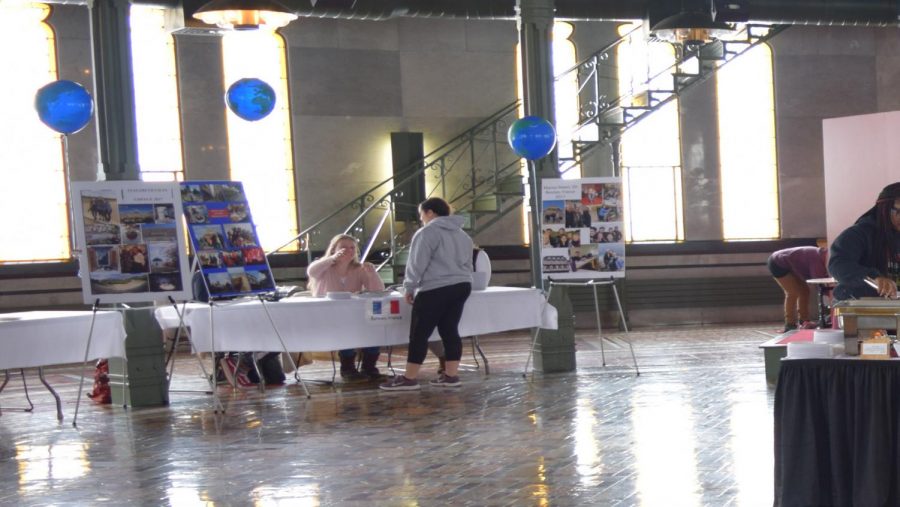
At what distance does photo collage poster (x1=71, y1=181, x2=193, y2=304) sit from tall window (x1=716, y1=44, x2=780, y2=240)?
9696 millimetres

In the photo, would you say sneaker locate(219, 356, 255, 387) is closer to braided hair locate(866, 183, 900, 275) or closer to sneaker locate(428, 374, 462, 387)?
sneaker locate(428, 374, 462, 387)

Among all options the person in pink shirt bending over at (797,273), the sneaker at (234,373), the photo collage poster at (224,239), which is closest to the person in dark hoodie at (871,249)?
the photo collage poster at (224,239)

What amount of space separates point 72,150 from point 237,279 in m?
5.65

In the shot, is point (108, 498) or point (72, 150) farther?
point (72, 150)

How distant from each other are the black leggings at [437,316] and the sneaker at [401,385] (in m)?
0.22

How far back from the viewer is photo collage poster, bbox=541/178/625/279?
9281mm

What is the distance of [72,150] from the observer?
43.1 feet

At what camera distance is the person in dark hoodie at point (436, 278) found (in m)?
8.55

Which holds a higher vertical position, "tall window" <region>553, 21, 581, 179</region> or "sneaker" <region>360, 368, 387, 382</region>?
"tall window" <region>553, 21, 581, 179</region>

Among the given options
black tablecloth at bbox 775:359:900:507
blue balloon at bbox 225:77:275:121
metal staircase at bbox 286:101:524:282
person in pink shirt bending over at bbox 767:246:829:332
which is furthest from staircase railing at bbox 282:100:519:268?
black tablecloth at bbox 775:359:900:507

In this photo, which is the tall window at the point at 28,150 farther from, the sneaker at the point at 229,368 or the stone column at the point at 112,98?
the stone column at the point at 112,98

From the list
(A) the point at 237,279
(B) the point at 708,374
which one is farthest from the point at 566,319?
(A) the point at 237,279

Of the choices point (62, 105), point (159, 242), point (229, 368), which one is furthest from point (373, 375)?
point (62, 105)

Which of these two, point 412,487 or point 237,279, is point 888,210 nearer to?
point 412,487
